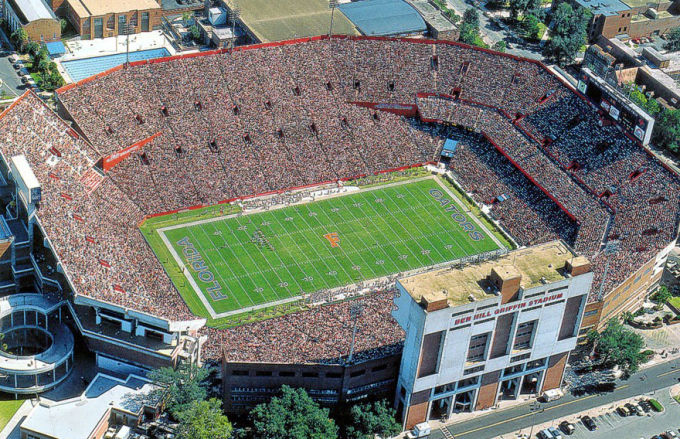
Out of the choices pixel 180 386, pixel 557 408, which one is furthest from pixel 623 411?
pixel 180 386

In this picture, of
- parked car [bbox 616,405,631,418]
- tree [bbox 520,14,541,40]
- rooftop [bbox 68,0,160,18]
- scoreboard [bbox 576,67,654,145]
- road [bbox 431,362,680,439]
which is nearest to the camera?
road [bbox 431,362,680,439]

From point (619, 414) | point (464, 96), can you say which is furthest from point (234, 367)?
point (464, 96)

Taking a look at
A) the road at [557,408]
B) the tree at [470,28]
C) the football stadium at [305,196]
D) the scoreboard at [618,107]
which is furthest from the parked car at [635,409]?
the tree at [470,28]

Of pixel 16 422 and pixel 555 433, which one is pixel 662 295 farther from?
pixel 16 422

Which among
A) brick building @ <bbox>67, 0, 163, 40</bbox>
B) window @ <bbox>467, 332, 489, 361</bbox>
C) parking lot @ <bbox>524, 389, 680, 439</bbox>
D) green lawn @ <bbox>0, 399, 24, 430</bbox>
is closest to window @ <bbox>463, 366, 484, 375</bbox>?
window @ <bbox>467, 332, 489, 361</bbox>

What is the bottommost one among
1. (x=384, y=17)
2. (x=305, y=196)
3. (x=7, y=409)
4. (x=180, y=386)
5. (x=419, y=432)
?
(x=7, y=409)

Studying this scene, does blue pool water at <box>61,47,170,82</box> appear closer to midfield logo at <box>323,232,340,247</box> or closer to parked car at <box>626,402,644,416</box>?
midfield logo at <box>323,232,340,247</box>
